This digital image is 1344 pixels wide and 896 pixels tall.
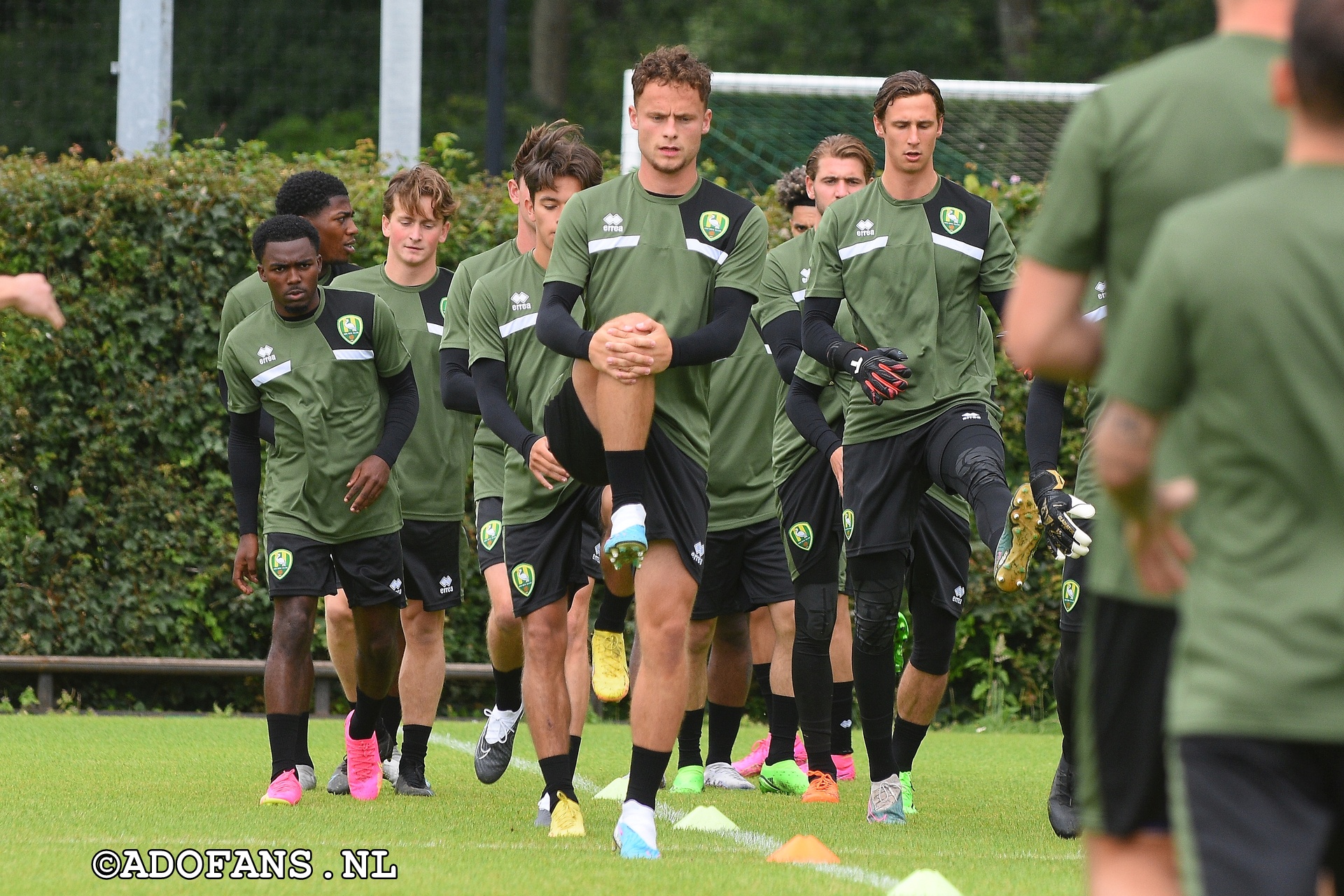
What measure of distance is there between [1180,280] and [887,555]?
4027mm

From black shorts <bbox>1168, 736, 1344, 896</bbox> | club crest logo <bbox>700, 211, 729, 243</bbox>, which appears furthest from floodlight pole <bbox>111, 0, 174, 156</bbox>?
black shorts <bbox>1168, 736, 1344, 896</bbox>

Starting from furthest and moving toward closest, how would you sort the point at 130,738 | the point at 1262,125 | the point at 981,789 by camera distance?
the point at 130,738 < the point at 981,789 < the point at 1262,125

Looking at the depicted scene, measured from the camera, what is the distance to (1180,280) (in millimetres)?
2416

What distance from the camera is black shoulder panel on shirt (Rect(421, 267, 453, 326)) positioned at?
7.93 metres

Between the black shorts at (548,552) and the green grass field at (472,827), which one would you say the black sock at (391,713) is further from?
the black shorts at (548,552)

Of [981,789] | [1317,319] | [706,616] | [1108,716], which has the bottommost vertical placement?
[981,789]

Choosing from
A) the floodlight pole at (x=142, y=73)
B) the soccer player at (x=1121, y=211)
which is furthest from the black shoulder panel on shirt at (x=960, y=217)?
the floodlight pole at (x=142, y=73)

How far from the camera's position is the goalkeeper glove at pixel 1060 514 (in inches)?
223

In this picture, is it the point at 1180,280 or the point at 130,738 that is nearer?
the point at 1180,280

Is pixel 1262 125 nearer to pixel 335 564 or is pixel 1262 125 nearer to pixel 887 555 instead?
pixel 887 555

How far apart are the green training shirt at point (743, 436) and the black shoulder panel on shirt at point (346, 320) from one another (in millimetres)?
1599

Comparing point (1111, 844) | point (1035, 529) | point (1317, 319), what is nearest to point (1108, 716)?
point (1111, 844)

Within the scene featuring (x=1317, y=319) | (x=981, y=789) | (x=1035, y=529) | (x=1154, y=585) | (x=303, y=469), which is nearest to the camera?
(x=1317, y=319)

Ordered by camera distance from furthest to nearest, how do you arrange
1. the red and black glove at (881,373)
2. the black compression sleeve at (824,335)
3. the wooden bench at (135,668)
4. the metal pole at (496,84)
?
1. the metal pole at (496,84)
2. the wooden bench at (135,668)
3. the black compression sleeve at (824,335)
4. the red and black glove at (881,373)
